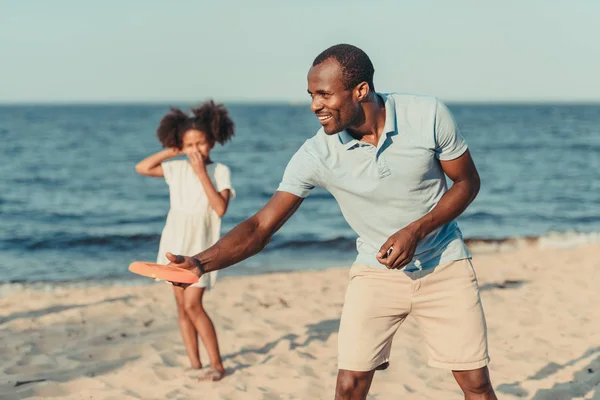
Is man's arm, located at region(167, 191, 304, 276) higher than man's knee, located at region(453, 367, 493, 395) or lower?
higher

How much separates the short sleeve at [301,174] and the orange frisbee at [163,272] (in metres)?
0.72

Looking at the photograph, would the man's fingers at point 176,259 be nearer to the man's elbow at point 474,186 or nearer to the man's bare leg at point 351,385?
the man's bare leg at point 351,385

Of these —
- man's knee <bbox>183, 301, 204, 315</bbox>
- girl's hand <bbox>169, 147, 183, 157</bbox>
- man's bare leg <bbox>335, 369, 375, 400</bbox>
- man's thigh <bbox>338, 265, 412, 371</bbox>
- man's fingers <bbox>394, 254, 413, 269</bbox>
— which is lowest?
man's knee <bbox>183, 301, 204, 315</bbox>

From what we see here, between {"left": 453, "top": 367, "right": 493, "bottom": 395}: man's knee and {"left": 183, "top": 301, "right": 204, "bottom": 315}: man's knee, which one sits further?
{"left": 183, "top": 301, "right": 204, "bottom": 315}: man's knee

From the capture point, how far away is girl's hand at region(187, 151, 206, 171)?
5.88 meters

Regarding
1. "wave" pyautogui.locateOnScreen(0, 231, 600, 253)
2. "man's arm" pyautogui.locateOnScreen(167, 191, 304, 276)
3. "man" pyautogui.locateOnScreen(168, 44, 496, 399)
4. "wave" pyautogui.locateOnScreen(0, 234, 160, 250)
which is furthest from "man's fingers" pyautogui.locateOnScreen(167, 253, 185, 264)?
"wave" pyautogui.locateOnScreen(0, 234, 160, 250)

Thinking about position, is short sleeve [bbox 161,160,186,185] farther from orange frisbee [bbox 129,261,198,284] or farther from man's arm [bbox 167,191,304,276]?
orange frisbee [bbox 129,261,198,284]

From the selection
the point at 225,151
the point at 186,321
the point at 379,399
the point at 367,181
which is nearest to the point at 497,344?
the point at 379,399

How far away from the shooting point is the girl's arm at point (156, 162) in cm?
614

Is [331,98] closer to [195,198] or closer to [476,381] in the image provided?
[476,381]

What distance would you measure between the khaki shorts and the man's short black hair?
2.97 feet

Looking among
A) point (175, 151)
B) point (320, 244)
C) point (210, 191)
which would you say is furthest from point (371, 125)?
point (320, 244)

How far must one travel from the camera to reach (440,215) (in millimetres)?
3482

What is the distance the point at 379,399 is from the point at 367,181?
244 cm
